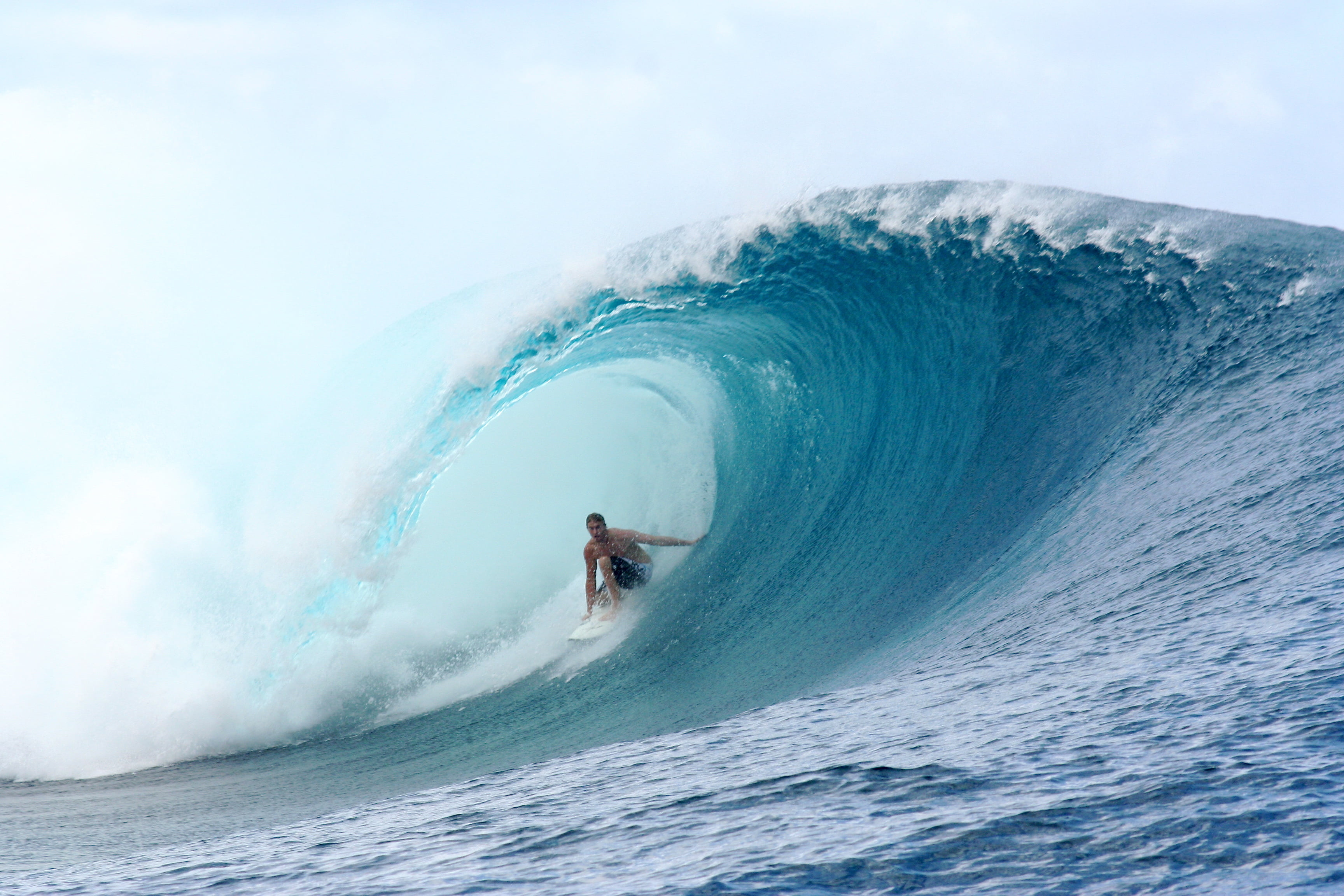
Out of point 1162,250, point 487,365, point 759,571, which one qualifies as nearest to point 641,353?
point 487,365

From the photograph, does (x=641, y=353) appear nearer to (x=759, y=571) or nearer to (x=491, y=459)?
(x=491, y=459)

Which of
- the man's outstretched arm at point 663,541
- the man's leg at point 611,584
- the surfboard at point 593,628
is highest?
the man's outstretched arm at point 663,541

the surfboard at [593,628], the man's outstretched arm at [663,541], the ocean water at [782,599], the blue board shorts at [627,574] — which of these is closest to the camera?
the ocean water at [782,599]

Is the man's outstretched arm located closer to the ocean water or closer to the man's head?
the ocean water

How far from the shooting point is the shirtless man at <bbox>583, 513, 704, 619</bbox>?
24.8ft

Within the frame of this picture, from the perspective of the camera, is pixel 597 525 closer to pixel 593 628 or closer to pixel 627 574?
pixel 627 574

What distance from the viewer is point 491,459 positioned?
37.3 feet

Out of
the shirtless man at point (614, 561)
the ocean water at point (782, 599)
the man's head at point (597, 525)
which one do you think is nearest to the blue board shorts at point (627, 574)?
the shirtless man at point (614, 561)

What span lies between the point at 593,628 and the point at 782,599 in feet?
5.34

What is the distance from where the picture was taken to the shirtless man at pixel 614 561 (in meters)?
7.56

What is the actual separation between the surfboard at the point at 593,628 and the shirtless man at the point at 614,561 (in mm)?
53

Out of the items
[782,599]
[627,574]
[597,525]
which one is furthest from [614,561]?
[782,599]

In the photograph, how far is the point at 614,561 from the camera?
7707mm

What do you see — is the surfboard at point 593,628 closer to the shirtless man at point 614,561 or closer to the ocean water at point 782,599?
the shirtless man at point 614,561
